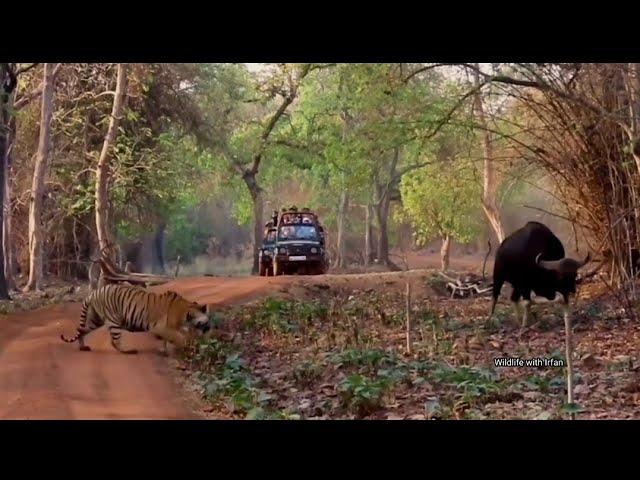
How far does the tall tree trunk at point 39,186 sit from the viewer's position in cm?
589

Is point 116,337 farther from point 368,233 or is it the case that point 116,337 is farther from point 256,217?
point 368,233

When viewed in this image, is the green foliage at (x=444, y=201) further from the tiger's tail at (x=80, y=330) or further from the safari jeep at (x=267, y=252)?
the tiger's tail at (x=80, y=330)

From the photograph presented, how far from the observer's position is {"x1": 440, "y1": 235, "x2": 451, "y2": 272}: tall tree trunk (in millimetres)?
5457

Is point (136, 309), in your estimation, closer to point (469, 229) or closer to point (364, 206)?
point (364, 206)

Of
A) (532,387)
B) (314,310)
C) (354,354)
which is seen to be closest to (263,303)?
(314,310)

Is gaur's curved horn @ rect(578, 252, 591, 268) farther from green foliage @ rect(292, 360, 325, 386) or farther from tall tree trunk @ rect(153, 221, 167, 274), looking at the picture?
tall tree trunk @ rect(153, 221, 167, 274)

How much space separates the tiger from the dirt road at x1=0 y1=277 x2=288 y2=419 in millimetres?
44

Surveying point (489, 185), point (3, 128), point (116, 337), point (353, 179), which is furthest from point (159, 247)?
point (3, 128)

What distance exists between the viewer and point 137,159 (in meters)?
5.33

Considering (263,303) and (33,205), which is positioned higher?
(33,205)

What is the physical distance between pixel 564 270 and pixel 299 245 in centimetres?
155
